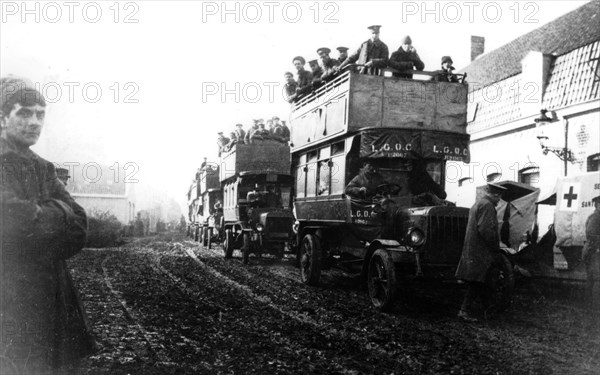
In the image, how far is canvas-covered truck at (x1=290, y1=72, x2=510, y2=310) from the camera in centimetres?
757

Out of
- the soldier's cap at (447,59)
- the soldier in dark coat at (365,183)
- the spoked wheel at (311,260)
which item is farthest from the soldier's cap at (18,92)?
the soldier's cap at (447,59)

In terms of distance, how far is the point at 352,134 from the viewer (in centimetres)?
1012

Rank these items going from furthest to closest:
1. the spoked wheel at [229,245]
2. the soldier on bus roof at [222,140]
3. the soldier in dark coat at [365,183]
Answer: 1. the soldier on bus roof at [222,140]
2. the spoked wheel at [229,245]
3. the soldier in dark coat at [365,183]

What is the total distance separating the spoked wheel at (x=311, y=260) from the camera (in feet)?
32.5

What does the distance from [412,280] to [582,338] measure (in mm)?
2320

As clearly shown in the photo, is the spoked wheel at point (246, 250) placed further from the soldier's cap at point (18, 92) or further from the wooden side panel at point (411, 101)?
the soldier's cap at point (18, 92)

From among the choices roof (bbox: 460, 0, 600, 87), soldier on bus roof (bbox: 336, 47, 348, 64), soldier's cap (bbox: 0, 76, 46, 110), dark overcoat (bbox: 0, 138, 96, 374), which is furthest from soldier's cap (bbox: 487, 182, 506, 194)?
roof (bbox: 460, 0, 600, 87)

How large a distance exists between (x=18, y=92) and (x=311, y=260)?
8234mm

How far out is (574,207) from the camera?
32.0 feet

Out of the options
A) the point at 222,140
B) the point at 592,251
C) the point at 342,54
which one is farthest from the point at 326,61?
the point at 222,140

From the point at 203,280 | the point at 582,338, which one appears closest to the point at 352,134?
the point at 203,280

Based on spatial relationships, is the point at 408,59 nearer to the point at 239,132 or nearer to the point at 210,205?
the point at 239,132

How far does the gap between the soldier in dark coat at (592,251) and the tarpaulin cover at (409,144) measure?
8.16 ft

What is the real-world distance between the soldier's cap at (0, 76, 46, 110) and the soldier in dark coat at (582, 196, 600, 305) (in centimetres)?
899
